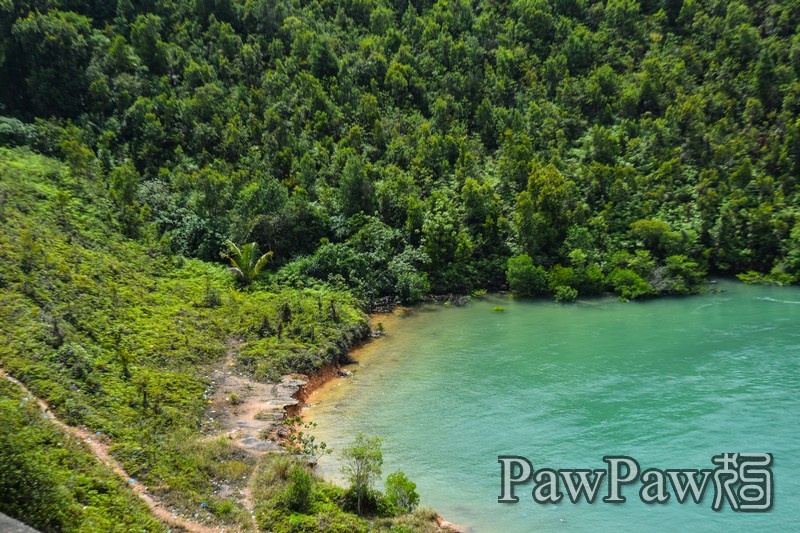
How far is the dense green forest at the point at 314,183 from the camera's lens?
52.9 feet

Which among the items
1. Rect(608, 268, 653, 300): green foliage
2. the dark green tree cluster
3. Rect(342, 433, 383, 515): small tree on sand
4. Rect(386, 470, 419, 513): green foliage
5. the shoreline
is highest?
the dark green tree cluster

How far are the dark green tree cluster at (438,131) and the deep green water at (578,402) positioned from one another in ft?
15.6

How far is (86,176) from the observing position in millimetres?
31719

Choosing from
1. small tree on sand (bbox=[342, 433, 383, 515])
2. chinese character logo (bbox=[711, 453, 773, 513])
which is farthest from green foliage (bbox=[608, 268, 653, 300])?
small tree on sand (bbox=[342, 433, 383, 515])

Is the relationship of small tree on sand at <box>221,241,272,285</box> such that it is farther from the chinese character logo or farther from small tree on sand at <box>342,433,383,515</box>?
the chinese character logo

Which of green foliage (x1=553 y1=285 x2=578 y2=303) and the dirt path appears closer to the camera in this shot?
the dirt path

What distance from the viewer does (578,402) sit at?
19.8 m

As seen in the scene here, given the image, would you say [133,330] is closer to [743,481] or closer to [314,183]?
[743,481]

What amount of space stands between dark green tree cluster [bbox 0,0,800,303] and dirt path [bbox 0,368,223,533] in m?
16.5

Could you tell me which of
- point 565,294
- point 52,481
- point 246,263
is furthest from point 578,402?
point 246,263

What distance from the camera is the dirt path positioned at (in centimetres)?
1197

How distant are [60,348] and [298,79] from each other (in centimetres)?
3362

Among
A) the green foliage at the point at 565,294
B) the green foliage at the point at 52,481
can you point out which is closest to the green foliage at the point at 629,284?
the green foliage at the point at 565,294

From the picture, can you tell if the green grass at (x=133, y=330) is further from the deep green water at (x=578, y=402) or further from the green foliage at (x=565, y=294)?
the green foliage at (x=565, y=294)
